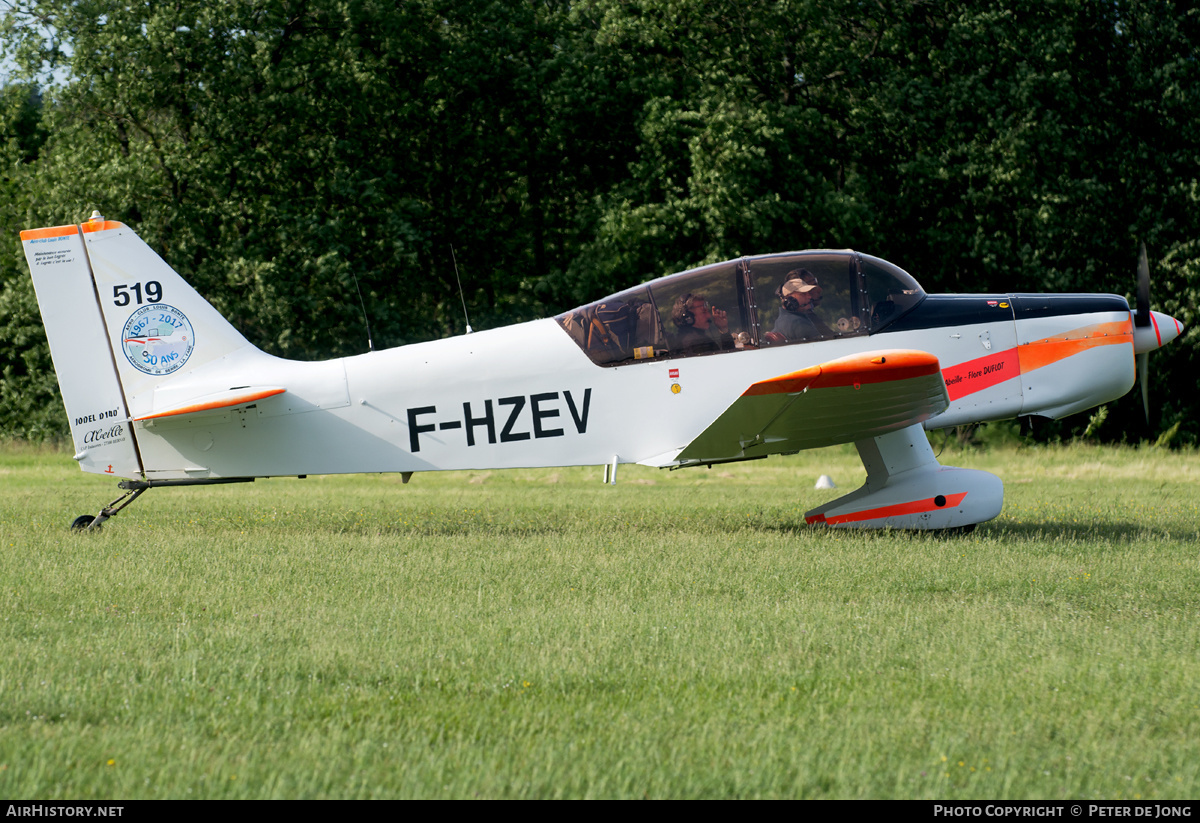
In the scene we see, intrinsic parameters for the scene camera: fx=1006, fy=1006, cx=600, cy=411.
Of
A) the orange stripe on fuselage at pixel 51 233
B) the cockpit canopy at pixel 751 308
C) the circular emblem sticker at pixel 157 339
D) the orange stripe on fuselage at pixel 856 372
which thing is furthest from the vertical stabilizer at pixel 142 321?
the orange stripe on fuselage at pixel 856 372

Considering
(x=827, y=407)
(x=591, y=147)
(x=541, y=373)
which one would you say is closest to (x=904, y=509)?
(x=827, y=407)

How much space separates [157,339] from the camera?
9242mm

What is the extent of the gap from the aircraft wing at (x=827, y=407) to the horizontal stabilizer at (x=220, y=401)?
3.79 metres

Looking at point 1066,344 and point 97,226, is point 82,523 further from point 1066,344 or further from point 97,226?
point 1066,344

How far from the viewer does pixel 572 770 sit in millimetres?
3430

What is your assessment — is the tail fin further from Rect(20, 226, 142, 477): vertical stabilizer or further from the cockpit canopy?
the cockpit canopy

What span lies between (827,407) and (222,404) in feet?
17.2

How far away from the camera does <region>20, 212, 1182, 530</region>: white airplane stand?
9.07m

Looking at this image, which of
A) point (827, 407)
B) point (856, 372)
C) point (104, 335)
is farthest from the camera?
point (104, 335)

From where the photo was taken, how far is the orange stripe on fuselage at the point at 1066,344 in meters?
9.39

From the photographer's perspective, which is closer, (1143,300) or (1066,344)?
(1066,344)

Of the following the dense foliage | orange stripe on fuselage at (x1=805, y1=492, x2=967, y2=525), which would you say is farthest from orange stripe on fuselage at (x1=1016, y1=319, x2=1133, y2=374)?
the dense foliage

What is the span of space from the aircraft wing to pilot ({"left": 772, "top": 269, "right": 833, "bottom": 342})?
547 millimetres

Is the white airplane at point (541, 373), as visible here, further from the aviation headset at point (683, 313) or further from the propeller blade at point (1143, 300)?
the propeller blade at point (1143, 300)
